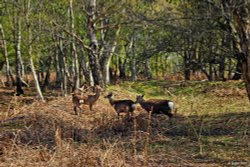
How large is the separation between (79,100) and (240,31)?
5.56m

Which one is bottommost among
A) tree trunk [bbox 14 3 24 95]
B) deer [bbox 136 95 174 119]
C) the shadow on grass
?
the shadow on grass

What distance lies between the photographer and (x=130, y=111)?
40.0ft

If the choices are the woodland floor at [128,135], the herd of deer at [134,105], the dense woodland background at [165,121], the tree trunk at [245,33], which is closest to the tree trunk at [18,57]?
the dense woodland background at [165,121]

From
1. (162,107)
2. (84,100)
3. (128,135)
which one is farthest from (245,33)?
(84,100)

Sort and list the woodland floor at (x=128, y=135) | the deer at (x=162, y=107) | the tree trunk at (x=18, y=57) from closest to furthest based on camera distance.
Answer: the woodland floor at (x=128, y=135) → the deer at (x=162, y=107) → the tree trunk at (x=18, y=57)

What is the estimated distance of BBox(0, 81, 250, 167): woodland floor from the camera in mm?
7488

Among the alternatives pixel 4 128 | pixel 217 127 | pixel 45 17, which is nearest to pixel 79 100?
pixel 4 128

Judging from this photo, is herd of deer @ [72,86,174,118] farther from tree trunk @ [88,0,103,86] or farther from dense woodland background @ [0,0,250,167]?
tree trunk @ [88,0,103,86]

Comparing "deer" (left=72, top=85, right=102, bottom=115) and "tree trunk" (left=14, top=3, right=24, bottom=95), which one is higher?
"tree trunk" (left=14, top=3, right=24, bottom=95)

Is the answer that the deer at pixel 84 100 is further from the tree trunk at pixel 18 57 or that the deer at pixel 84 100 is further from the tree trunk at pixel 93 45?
the tree trunk at pixel 18 57

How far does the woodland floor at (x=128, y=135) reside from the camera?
7.49 metres

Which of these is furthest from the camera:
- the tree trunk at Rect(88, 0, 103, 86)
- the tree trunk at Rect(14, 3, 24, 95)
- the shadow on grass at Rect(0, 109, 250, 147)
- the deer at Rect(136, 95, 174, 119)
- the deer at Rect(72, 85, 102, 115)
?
the tree trunk at Rect(14, 3, 24, 95)

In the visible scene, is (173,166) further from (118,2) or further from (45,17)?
(45,17)

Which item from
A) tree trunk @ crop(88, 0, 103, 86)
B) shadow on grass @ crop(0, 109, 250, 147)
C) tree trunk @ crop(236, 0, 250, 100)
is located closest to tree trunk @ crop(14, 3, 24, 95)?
tree trunk @ crop(88, 0, 103, 86)
